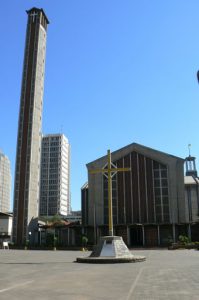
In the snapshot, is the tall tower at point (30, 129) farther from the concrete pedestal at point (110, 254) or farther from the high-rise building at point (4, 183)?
the high-rise building at point (4, 183)

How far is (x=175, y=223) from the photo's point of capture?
6856cm

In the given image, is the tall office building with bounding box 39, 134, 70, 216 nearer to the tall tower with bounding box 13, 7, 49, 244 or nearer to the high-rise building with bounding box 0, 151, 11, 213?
the high-rise building with bounding box 0, 151, 11, 213

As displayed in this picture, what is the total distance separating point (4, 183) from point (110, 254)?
147 m

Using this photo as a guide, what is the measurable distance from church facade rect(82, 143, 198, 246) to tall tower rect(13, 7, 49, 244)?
40.4 feet

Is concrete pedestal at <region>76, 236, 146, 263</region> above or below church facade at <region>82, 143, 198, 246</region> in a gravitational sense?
below

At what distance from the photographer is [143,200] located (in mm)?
72312

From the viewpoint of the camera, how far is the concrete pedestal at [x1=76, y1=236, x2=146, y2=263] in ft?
85.4

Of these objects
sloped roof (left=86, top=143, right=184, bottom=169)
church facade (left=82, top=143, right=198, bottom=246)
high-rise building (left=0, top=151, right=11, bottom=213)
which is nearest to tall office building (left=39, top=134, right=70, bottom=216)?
high-rise building (left=0, top=151, right=11, bottom=213)

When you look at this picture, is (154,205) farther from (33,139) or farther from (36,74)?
(36,74)

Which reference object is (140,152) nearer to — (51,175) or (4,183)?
(51,175)

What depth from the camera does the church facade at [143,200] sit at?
69.7 meters

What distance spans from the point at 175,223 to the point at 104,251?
42.6m

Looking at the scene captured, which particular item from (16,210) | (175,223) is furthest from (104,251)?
(16,210)

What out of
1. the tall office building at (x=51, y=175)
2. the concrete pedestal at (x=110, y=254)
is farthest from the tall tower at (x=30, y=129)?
the tall office building at (x=51, y=175)
